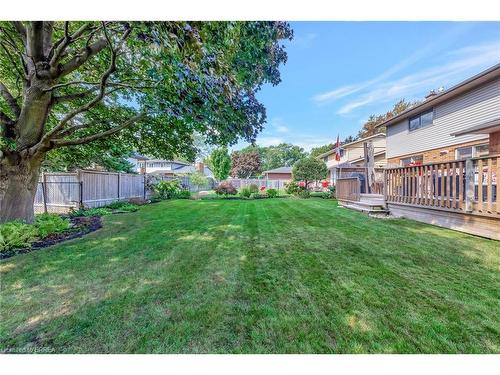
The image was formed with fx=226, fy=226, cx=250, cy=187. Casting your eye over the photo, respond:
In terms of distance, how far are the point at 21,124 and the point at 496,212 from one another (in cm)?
953

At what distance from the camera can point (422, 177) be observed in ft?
19.4

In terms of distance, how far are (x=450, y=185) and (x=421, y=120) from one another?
7236 mm

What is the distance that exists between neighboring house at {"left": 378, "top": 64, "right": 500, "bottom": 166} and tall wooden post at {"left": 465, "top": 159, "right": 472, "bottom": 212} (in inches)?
94.1

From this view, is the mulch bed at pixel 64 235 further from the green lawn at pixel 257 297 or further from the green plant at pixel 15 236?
the green lawn at pixel 257 297

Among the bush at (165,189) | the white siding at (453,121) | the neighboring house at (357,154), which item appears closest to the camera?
the white siding at (453,121)

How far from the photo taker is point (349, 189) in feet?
31.2

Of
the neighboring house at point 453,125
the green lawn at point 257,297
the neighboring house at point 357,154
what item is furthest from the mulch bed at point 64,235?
the neighboring house at point 357,154

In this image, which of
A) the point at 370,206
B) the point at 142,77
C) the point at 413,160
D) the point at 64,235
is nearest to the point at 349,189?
the point at 370,206

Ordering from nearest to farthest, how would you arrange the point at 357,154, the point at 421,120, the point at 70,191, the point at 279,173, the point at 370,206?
1. the point at 370,206
2. the point at 70,191
3. the point at 421,120
4. the point at 357,154
5. the point at 279,173

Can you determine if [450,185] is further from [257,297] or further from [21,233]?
[21,233]

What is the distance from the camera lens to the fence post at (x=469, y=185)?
4504 millimetres

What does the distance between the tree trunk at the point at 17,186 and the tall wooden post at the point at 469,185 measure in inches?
363

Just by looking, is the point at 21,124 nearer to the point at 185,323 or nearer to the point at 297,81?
the point at 185,323

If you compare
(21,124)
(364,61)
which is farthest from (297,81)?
(21,124)
